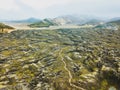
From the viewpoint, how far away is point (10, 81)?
641 ft

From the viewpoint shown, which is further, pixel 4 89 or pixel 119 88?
pixel 119 88

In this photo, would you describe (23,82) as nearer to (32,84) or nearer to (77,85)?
(32,84)

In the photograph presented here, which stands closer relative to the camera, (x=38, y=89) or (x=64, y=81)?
(x=38, y=89)

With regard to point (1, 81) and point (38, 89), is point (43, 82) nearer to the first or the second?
point (38, 89)

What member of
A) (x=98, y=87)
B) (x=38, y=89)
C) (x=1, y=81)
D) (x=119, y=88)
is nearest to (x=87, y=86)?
(x=98, y=87)

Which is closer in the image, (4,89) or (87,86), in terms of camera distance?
(4,89)

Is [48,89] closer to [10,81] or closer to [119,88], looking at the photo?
[10,81]

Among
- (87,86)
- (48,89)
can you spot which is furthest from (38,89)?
(87,86)

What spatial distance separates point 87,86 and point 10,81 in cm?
6300

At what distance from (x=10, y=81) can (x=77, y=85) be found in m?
54.6

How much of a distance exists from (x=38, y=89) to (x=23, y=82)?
1888cm

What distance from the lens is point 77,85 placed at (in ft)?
627

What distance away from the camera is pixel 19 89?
180 meters

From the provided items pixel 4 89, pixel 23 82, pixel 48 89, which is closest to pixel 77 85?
→ pixel 48 89
